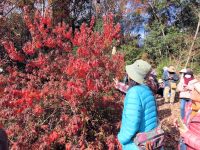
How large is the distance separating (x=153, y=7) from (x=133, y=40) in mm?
3390

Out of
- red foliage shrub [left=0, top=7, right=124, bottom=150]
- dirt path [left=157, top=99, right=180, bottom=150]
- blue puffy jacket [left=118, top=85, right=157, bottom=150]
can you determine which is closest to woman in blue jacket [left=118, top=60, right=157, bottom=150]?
blue puffy jacket [left=118, top=85, right=157, bottom=150]

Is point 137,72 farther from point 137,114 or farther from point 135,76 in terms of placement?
point 137,114

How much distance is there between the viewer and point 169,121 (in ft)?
30.6

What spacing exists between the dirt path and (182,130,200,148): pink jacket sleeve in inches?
122

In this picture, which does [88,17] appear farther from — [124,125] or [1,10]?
[124,125]

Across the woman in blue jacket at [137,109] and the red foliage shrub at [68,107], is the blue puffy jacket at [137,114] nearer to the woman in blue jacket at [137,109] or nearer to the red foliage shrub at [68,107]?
the woman in blue jacket at [137,109]

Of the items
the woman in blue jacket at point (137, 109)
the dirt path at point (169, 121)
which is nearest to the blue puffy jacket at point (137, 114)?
the woman in blue jacket at point (137, 109)

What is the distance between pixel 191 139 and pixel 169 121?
6.33 meters

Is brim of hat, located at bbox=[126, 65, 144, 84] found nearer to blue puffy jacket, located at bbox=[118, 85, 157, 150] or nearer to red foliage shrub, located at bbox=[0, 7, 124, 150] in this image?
blue puffy jacket, located at bbox=[118, 85, 157, 150]

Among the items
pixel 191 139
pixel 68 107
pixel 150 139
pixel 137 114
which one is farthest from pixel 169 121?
pixel 191 139

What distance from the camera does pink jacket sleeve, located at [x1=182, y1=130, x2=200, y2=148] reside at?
10.1 feet

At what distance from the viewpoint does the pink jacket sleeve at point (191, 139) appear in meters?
3.08

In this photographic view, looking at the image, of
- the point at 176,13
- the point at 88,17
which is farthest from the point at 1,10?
the point at 176,13

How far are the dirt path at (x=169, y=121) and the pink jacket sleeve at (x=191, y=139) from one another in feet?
10.2
